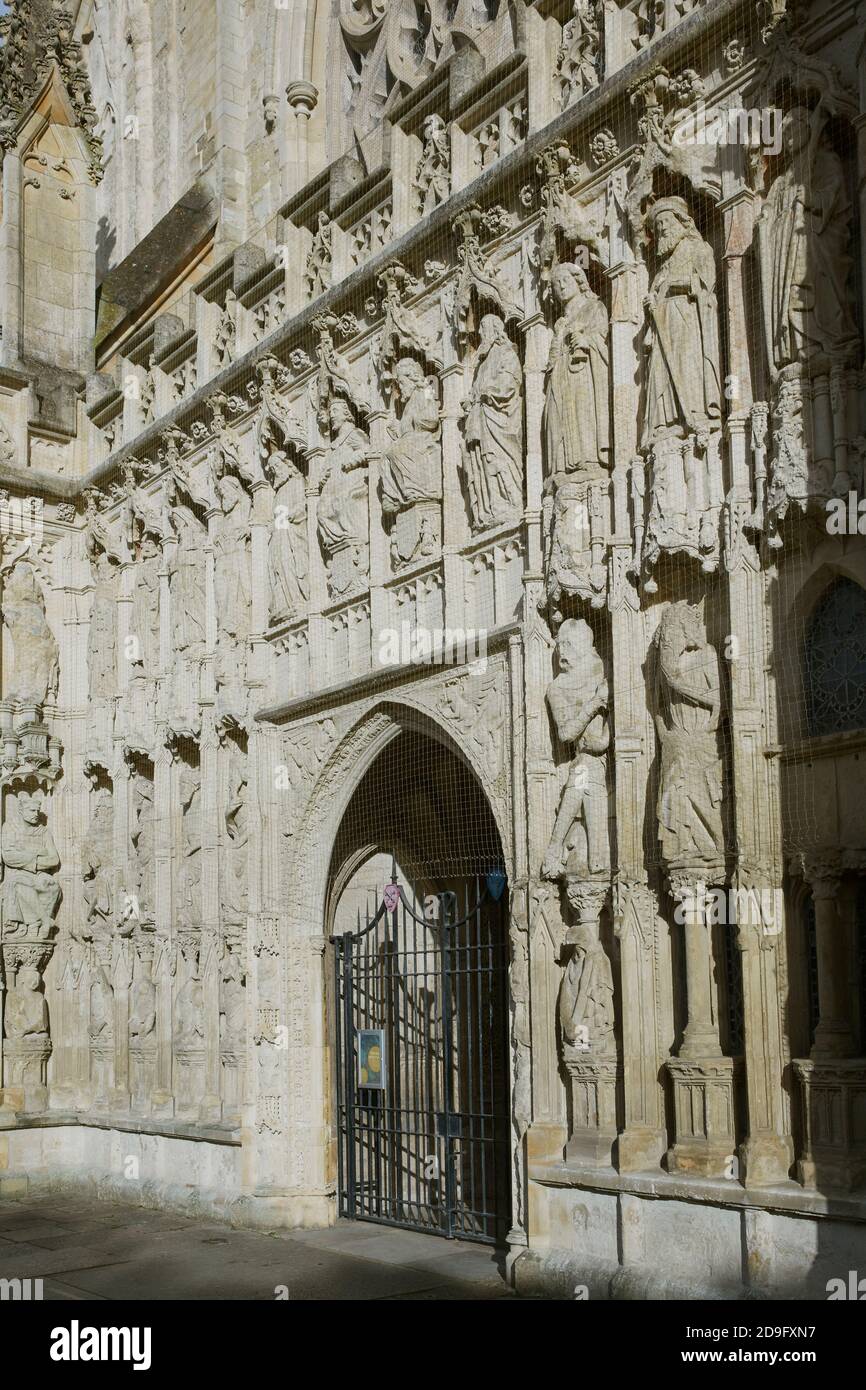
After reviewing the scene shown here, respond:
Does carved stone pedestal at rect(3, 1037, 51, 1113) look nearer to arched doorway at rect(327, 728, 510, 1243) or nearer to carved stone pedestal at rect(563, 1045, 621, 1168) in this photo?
arched doorway at rect(327, 728, 510, 1243)

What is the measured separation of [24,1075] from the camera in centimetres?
1430

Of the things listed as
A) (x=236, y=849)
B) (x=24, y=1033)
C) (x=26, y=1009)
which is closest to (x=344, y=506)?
(x=236, y=849)

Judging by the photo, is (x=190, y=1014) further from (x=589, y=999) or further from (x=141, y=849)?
(x=589, y=999)

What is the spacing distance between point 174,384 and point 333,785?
15.1 ft

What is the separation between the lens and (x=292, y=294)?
1261 centimetres

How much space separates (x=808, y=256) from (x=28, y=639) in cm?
917

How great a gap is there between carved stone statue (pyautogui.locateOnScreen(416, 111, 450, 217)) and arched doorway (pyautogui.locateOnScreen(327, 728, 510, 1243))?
12.3 ft

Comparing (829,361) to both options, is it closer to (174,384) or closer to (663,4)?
(663,4)

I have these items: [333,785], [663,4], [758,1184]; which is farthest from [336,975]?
[663,4]

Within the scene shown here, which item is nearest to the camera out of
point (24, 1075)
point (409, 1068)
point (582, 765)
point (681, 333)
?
point (681, 333)

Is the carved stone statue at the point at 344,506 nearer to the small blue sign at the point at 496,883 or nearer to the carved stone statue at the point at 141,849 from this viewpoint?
the small blue sign at the point at 496,883

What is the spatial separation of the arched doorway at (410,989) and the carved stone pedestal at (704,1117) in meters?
3.18

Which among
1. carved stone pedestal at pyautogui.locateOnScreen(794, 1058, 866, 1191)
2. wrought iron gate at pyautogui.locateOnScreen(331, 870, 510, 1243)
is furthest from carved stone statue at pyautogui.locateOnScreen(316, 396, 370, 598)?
carved stone pedestal at pyautogui.locateOnScreen(794, 1058, 866, 1191)

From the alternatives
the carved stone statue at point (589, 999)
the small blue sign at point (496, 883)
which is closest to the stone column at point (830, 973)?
the carved stone statue at point (589, 999)
